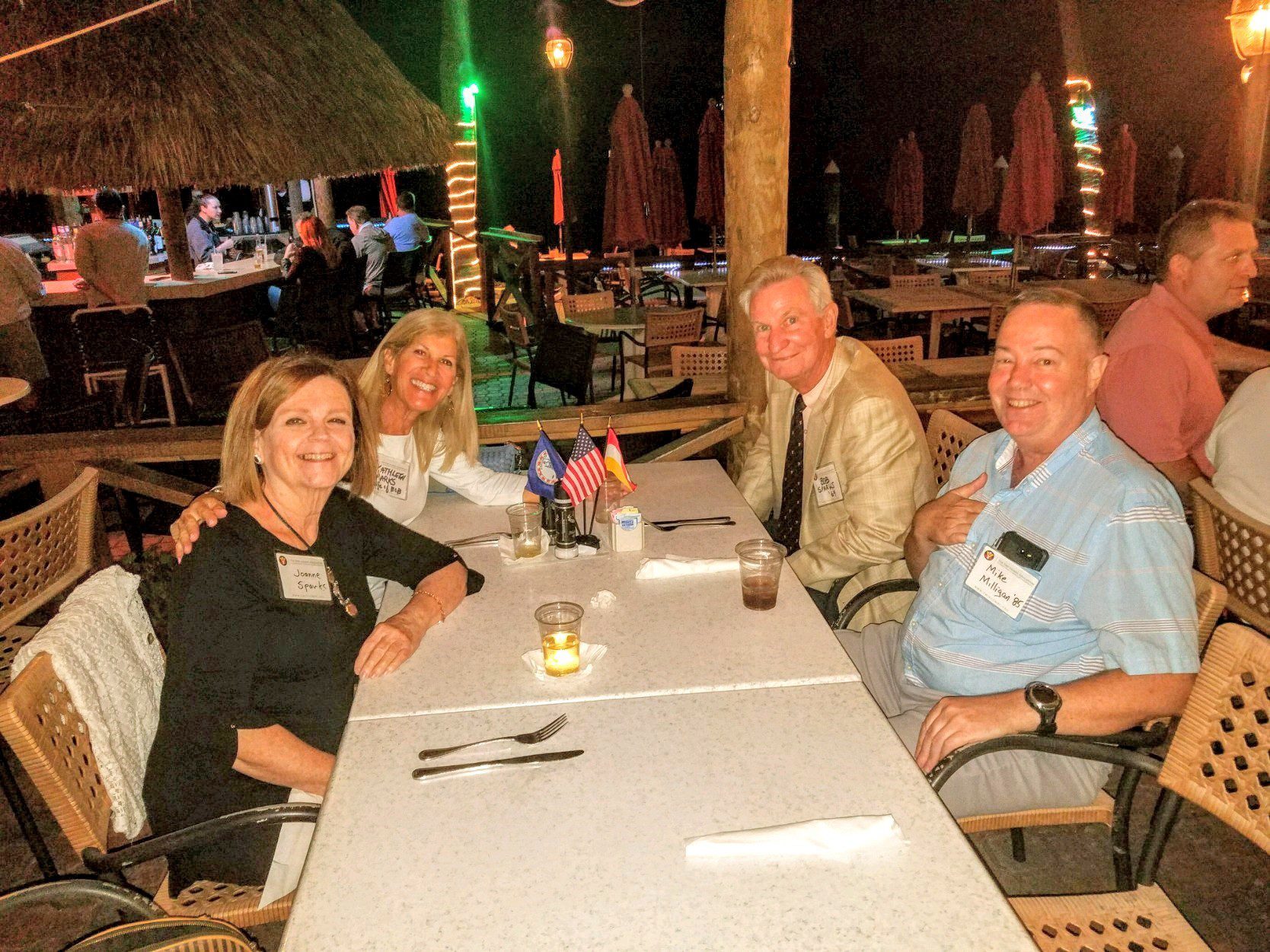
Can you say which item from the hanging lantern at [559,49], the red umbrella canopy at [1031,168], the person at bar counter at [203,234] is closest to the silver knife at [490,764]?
the red umbrella canopy at [1031,168]

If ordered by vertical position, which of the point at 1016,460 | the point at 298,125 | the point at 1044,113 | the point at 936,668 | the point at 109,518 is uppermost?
the point at 1044,113

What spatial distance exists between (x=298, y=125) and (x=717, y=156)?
6000mm

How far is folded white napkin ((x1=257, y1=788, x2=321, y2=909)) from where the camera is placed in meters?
1.69

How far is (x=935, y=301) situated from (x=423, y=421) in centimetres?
563

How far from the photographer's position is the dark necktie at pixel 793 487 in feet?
9.67

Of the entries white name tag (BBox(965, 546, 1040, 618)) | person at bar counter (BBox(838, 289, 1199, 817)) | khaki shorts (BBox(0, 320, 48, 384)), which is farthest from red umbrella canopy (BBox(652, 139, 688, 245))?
white name tag (BBox(965, 546, 1040, 618))

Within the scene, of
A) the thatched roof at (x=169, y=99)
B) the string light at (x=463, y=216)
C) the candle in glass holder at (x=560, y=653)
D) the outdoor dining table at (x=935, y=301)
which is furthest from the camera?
the string light at (x=463, y=216)

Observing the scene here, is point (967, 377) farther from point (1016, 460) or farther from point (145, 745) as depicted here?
point (145, 745)

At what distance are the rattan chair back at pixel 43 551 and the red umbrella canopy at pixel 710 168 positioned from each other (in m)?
8.71

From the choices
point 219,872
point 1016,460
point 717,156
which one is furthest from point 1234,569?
point 717,156

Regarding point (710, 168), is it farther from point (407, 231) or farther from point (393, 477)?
point (393, 477)

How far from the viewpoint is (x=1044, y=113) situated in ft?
27.7

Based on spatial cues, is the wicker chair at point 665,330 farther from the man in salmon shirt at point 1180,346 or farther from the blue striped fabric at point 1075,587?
the blue striped fabric at point 1075,587

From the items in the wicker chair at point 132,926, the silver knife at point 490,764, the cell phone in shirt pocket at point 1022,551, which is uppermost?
the cell phone in shirt pocket at point 1022,551
